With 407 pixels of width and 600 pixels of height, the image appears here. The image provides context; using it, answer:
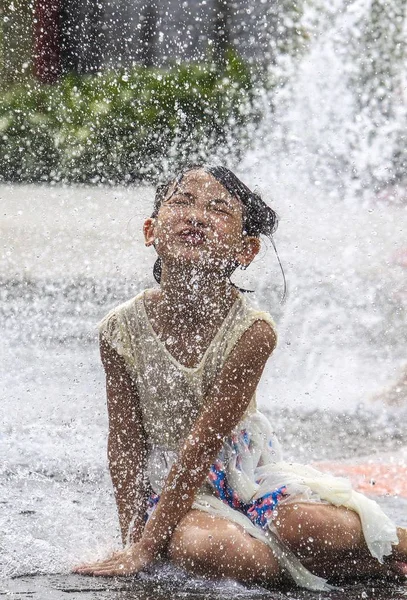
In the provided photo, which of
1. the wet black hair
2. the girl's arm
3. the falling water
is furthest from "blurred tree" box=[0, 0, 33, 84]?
the girl's arm

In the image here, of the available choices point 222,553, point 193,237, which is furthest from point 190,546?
point 193,237

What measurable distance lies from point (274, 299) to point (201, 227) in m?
3.83

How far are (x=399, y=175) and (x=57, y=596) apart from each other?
29.0ft

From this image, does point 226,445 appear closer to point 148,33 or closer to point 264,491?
point 264,491

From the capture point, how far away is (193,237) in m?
2.77

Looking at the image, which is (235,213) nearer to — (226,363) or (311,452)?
(226,363)

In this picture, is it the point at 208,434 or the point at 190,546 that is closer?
the point at 190,546

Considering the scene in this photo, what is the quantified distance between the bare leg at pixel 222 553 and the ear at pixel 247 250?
2.33 ft

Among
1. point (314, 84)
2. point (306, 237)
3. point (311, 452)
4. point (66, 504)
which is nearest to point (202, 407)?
point (66, 504)

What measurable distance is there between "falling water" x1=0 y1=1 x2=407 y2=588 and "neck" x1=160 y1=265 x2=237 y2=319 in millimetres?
660

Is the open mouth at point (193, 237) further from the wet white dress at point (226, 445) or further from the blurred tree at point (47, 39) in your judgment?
the blurred tree at point (47, 39)

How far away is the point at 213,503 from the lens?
263 centimetres

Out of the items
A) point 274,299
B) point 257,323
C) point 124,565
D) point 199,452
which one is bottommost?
point 274,299

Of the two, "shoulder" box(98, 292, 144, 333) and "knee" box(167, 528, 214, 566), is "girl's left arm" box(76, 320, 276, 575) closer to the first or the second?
"knee" box(167, 528, 214, 566)
